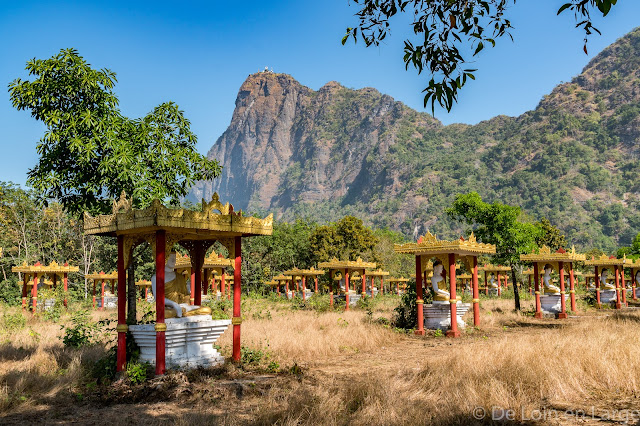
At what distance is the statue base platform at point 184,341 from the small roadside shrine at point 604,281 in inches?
902

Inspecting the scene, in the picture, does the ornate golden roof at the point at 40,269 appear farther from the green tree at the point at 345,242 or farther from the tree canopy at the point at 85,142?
the green tree at the point at 345,242

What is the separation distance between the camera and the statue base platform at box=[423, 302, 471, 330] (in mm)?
17031

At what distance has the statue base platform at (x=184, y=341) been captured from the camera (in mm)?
9758

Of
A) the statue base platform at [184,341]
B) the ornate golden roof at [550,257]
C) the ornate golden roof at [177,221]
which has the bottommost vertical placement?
the statue base platform at [184,341]

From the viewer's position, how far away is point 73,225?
4319 cm

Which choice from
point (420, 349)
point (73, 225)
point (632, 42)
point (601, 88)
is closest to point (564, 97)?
point (601, 88)

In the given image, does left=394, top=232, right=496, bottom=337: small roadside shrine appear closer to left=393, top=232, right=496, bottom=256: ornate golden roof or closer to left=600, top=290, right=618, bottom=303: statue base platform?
left=393, top=232, right=496, bottom=256: ornate golden roof

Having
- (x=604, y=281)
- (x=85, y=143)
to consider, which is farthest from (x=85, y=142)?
(x=604, y=281)

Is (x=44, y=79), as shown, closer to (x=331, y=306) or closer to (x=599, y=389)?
(x=599, y=389)

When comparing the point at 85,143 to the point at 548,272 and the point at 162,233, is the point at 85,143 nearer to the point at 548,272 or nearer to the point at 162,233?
the point at 162,233

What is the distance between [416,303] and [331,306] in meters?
10.6

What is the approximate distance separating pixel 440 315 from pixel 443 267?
5.06 ft

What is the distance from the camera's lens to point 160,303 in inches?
372

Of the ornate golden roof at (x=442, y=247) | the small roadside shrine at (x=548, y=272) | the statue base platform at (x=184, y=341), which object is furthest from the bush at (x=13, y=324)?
the small roadside shrine at (x=548, y=272)
